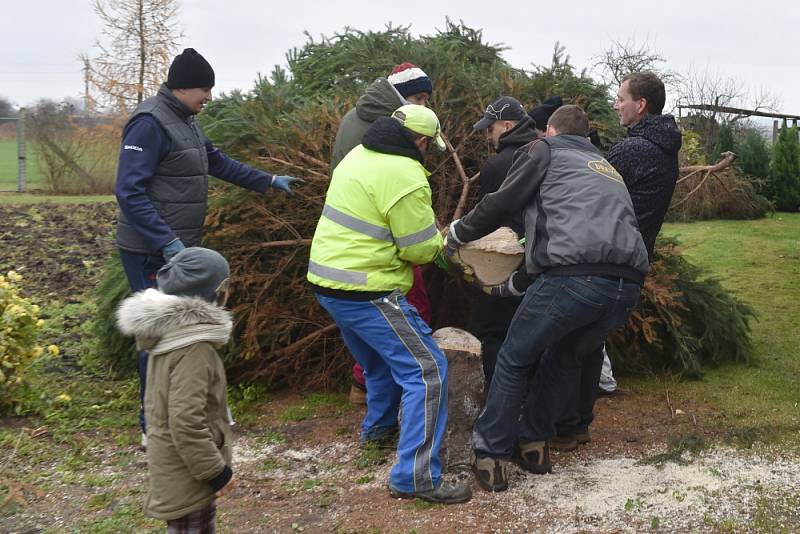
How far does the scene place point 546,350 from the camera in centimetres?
412

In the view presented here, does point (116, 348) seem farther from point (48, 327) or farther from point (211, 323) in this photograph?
point (211, 323)

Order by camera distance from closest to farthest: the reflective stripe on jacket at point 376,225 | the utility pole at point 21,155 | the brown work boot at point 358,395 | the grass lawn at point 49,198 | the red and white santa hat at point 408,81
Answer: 1. the reflective stripe on jacket at point 376,225
2. the red and white santa hat at point 408,81
3. the brown work boot at point 358,395
4. the grass lawn at point 49,198
5. the utility pole at point 21,155

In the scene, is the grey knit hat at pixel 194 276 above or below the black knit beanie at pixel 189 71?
below

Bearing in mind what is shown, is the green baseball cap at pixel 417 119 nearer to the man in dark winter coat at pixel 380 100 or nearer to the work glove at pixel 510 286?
the man in dark winter coat at pixel 380 100

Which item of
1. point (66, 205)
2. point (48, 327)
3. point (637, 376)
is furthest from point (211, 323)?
point (66, 205)

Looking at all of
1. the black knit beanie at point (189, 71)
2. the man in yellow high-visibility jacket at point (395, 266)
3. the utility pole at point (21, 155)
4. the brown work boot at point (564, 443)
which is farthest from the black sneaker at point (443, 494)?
the utility pole at point (21, 155)

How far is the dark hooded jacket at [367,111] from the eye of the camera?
14.8 ft

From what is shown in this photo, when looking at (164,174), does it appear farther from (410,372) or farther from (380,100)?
(410,372)

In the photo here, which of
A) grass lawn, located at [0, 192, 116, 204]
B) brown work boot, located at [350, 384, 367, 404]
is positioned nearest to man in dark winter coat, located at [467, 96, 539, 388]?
brown work boot, located at [350, 384, 367, 404]

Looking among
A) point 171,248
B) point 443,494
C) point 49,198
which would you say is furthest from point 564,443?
point 49,198

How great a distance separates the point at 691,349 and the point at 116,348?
4001 mm

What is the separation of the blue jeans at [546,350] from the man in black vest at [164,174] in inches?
68.6

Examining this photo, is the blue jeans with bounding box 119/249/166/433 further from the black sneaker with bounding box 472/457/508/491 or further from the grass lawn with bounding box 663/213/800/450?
the grass lawn with bounding box 663/213/800/450

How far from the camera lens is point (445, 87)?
5699 millimetres
